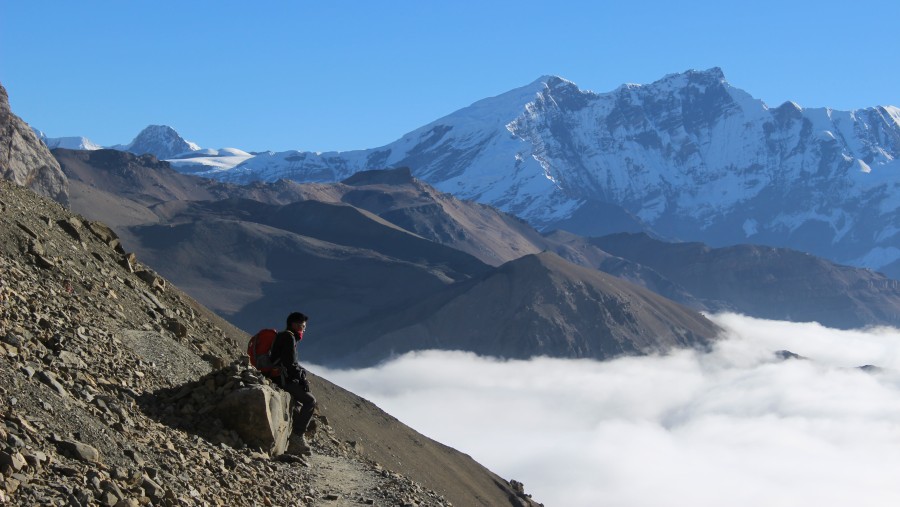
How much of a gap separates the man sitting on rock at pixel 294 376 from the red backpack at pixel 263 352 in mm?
90

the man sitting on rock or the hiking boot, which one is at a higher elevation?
the man sitting on rock

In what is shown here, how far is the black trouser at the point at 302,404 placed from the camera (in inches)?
830

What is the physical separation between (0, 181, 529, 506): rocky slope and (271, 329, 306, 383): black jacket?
86 centimetres

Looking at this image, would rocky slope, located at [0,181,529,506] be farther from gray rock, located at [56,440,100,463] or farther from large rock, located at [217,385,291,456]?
large rock, located at [217,385,291,456]

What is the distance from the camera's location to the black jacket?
68.0 feet

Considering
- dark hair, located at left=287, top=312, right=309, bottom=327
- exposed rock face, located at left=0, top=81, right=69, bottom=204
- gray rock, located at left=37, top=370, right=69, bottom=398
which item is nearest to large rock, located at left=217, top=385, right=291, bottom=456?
dark hair, located at left=287, top=312, right=309, bottom=327

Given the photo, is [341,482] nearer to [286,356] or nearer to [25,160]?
[286,356]

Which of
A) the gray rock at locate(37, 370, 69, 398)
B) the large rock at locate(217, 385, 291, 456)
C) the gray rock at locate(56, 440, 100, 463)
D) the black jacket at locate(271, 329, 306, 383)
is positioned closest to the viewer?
the gray rock at locate(56, 440, 100, 463)

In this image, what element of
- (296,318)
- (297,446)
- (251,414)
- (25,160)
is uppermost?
(25,160)

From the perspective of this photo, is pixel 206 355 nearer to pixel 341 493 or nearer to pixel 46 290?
pixel 46 290

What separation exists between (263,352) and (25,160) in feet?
262

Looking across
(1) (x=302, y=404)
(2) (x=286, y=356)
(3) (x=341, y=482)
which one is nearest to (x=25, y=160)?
(1) (x=302, y=404)

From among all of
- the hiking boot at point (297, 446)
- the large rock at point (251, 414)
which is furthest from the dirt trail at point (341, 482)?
the large rock at point (251, 414)

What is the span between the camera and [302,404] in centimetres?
2150
